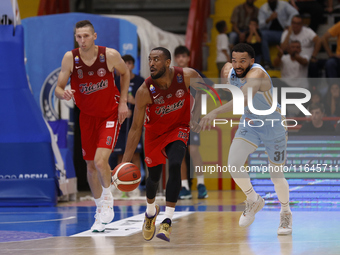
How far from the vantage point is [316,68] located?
1211 centimetres

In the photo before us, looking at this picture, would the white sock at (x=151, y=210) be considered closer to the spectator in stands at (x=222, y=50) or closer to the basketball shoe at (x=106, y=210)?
the basketball shoe at (x=106, y=210)

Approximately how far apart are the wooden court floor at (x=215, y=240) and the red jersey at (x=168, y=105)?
1.09 meters

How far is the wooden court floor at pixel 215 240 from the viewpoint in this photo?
15.8ft

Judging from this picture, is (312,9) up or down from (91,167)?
up

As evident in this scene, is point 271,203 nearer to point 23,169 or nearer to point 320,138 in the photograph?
point 320,138

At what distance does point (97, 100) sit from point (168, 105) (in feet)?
3.46

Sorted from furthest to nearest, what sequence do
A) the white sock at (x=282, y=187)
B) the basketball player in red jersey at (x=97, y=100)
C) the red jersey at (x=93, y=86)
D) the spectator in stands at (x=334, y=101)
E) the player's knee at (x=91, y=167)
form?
the spectator in stands at (x=334, y=101) < the player's knee at (x=91, y=167) < the red jersey at (x=93, y=86) < the basketball player in red jersey at (x=97, y=100) < the white sock at (x=282, y=187)

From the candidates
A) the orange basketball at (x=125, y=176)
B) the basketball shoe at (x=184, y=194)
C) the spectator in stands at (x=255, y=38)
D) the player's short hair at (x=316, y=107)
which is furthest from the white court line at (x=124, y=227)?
the spectator in stands at (x=255, y=38)

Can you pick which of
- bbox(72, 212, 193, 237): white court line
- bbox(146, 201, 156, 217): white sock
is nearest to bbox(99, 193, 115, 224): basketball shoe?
bbox(72, 212, 193, 237): white court line

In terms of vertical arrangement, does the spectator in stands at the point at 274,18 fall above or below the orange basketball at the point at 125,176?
above

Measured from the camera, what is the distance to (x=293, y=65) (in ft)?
41.1

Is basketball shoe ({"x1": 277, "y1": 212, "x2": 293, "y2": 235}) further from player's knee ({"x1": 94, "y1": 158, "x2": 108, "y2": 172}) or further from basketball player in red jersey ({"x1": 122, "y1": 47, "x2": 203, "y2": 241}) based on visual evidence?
player's knee ({"x1": 94, "y1": 158, "x2": 108, "y2": 172})

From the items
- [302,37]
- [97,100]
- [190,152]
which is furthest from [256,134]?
[302,37]

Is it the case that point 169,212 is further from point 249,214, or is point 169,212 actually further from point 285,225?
point 285,225
